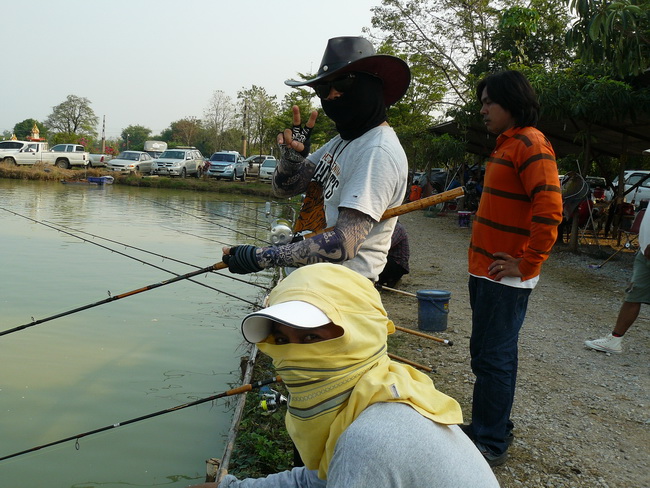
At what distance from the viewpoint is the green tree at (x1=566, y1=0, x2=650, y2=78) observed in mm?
6426

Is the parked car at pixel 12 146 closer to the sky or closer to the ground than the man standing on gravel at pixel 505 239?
closer to the ground

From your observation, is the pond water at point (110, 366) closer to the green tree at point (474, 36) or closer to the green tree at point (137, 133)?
the green tree at point (474, 36)

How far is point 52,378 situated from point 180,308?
2773mm

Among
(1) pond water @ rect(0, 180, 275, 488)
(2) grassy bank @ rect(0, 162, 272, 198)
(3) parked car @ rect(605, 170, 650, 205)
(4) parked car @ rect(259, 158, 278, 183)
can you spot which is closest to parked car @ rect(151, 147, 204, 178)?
(2) grassy bank @ rect(0, 162, 272, 198)

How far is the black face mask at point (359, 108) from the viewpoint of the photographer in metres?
2.61

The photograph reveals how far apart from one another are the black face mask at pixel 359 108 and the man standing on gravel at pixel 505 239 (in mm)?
850

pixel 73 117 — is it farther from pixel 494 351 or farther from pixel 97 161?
pixel 494 351

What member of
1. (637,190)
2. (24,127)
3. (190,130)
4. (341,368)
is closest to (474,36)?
(637,190)

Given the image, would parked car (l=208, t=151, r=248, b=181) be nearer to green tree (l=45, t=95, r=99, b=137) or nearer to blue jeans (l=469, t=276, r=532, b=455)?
blue jeans (l=469, t=276, r=532, b=455)

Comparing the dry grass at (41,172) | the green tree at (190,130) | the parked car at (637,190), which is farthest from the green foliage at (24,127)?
the parked car at (637,190)

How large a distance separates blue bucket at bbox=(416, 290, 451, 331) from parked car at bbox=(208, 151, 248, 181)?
2810 cm

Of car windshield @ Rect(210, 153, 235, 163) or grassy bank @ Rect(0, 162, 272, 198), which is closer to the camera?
grassy bank @ Rect(0, 162, 272, 198)

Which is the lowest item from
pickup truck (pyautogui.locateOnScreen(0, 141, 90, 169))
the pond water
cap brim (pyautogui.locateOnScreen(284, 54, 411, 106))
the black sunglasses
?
the pond water

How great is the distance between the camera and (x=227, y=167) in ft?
111
